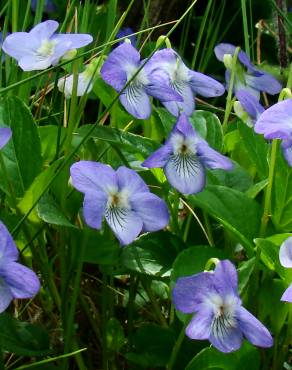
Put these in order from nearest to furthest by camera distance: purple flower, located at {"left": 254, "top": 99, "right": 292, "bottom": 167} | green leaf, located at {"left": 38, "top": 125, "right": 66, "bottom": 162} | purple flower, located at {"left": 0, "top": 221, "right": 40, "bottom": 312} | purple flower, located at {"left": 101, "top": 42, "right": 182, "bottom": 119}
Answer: purple flower, located at {"left": 0, "top": 221, "right": 40, "bottom": 312}
purple flower, located at {"left": 254, "top": 99, "right": 292, "bottom": 167}
purple flower, located at {"left": 101, "top": 42, "right": 182, "bottom": 119}
green leaf, located at {"left": 38, "top": 125, "right": 66, "bottom": 162}

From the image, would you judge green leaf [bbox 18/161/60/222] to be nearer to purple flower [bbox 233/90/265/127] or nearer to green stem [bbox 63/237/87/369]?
green stem [bbox 63/237/87/369]

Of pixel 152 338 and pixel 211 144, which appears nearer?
pixel 152 338

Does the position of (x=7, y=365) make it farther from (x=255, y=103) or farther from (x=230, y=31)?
(x=230, y=31)

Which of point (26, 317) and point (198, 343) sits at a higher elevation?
point (198, 343)

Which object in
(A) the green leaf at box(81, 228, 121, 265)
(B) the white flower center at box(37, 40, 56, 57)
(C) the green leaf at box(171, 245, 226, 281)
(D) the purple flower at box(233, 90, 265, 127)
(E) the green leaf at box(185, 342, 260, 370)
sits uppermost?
(B) the white flower center at box(37, 40, 56, 57)

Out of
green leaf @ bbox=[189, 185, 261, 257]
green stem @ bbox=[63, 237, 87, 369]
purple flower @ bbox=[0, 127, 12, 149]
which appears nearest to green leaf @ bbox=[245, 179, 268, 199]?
green leaf @ bbox=[189, 185, 261, 257]

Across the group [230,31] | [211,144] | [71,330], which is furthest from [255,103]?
[230,31]
